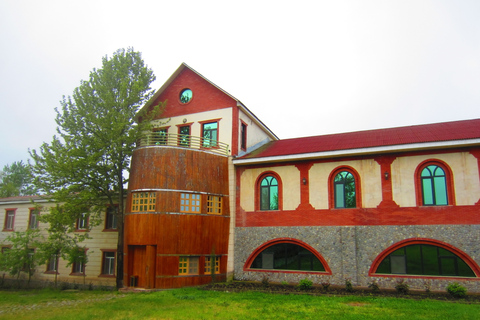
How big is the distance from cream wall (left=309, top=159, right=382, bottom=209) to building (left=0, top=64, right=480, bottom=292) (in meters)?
0.05

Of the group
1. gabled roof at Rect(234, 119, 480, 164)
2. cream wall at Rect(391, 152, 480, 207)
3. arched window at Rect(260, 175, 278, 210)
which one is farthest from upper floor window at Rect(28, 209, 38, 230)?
cream wall at Rect(391, 152, 480, 207)

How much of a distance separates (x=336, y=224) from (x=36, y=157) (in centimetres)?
1549

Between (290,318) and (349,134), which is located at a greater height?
(349,134)

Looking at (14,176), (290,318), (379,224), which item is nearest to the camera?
(290,318)

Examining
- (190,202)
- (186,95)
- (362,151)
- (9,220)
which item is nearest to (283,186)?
(362,151)

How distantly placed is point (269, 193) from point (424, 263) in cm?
780

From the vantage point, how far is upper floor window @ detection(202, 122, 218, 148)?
21281mm

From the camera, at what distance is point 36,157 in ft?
63.3

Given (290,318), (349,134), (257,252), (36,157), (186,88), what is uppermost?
(186,88)

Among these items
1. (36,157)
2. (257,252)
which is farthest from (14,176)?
(257,252)

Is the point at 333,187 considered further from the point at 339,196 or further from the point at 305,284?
the point at 305,284

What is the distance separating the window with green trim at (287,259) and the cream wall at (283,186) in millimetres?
2022

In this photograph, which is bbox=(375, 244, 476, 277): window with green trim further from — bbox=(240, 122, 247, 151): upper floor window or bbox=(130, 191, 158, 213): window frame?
bbox=(130, 191, 158, 213): window frame

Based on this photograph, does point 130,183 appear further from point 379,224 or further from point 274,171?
point 379,224
